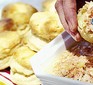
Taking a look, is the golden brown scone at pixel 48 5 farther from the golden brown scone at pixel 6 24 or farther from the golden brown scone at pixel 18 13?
the golden brown scone at pixel 6 24

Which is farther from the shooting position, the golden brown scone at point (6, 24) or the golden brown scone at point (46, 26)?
the golden brown scone at point (6, 24)

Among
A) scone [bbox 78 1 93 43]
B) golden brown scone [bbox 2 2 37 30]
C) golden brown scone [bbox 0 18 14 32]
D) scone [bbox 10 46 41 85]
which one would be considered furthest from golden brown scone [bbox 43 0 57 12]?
scone [bbox 78 1 93 43]

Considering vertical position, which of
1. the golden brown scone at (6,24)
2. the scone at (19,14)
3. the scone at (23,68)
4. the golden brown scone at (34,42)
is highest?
the scone at (19,14)

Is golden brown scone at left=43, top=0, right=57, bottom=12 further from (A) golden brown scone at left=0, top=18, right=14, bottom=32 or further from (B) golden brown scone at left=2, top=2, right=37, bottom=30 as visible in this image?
(A) golden brown scone at left=0, top=18, right=14, bottom=32

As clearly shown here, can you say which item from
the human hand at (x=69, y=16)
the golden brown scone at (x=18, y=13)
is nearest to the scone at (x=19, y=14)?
the golden brown scone at (x=18, y=13)

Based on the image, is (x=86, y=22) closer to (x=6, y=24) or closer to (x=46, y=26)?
(x=46, y=26)

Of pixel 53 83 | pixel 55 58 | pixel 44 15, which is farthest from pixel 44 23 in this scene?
pixel 53 83

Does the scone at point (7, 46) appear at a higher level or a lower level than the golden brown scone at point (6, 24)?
lower
